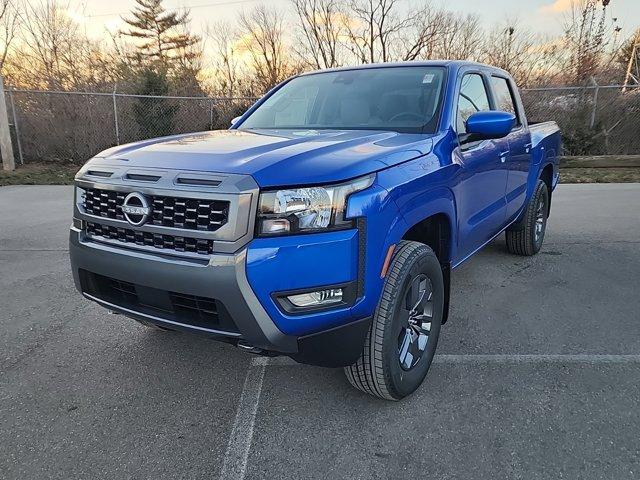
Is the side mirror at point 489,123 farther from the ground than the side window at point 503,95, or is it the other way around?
the side window at point 503,95

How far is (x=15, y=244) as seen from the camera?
19.3ft

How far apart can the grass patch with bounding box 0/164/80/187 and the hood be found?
9.80 meters

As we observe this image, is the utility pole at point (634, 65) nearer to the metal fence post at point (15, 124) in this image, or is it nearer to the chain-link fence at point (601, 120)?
the chain-link fence at point (601, 120)

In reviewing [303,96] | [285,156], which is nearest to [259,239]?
[285,156]

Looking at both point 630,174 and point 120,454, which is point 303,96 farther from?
point 630,174

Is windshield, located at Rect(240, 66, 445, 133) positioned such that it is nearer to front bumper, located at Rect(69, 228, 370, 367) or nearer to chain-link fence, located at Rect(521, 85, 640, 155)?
front bumper, located at Rect(69, 228, 370, 367)

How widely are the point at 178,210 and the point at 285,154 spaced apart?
1.77 ft

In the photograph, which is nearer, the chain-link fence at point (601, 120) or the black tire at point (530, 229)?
the black tire at point (530, 229)

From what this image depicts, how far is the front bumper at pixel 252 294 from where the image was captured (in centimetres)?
200

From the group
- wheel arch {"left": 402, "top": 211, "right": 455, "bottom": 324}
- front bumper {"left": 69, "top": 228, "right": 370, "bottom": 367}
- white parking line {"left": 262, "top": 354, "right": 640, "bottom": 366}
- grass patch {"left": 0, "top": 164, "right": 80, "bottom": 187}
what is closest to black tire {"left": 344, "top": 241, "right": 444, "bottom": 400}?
front bumper {"left": 69, "top": 228, "right": 370, "bottom": 367}

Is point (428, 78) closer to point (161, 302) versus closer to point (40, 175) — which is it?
point (161, 302)

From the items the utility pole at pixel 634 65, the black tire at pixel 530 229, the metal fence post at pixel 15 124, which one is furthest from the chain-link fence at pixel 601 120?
the metal fence post at pixel 15 124

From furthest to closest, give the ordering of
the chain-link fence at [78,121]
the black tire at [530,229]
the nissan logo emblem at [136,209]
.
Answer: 1. the chain-link fence at [78,121]
2. the black tire at [530,229]
3. the nissan logo emblem at [136,209]

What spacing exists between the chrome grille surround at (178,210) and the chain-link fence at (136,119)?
1212 centimetres
